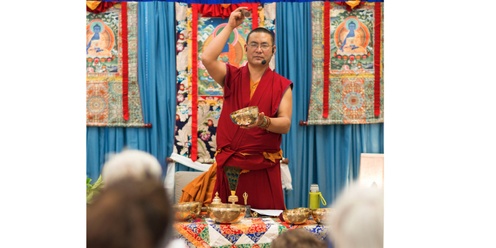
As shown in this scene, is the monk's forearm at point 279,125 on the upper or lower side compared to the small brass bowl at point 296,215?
upper

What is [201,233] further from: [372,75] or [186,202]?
[372,75]

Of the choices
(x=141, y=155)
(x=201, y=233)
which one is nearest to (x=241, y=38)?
(x=141, y=155)

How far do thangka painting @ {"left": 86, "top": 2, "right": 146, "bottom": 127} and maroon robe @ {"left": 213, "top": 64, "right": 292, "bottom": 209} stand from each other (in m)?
0.27

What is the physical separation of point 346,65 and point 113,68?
0.71 meters

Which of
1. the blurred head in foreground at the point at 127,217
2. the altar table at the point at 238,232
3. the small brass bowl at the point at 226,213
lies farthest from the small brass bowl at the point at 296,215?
the blurred head in foreground at the point at 127,217

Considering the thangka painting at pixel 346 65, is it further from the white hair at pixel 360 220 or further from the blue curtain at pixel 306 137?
the white hair at pixel 360 220

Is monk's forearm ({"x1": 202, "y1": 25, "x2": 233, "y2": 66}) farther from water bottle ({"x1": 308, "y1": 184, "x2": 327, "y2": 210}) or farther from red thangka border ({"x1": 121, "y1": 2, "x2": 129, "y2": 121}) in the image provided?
water bottle ({"x1": 308, "y1": 184, "x2": 327, "y2": 210})

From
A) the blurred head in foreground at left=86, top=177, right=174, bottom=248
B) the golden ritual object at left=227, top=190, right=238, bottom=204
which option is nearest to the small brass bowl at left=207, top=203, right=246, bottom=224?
the golden ritual object at left=227, top=190, right=238, bottom=204

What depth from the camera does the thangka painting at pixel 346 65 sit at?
1.88 m


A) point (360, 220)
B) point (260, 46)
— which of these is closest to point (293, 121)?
point (260, 46)

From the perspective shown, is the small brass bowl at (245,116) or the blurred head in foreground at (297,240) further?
the small brass bowl at (245,116)

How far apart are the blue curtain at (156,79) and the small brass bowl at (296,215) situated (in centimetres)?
40

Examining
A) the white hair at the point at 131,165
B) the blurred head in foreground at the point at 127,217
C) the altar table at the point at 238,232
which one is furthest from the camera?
the altar table at the point at 238,232
